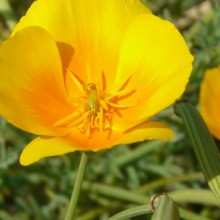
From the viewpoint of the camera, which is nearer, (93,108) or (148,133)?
(148,133)

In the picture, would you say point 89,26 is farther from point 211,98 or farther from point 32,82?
point 211,98

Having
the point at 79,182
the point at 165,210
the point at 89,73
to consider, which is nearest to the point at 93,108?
the point at 89,73

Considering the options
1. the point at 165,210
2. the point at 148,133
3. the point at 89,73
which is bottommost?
the point at 165,210

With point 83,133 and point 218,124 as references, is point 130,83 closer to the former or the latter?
point 83,133

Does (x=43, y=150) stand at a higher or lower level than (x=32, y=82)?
lower

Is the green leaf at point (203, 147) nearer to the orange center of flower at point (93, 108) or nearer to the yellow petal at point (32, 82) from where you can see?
the orange center of flower at point (93, 108)

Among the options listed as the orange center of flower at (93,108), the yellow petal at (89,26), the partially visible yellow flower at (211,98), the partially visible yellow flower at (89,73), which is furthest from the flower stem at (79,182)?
the partially visible yellow flower at (211,98)

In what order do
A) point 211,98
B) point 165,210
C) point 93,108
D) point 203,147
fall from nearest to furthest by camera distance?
point 165,210
point 203,147
point 93,108
point 211,98
